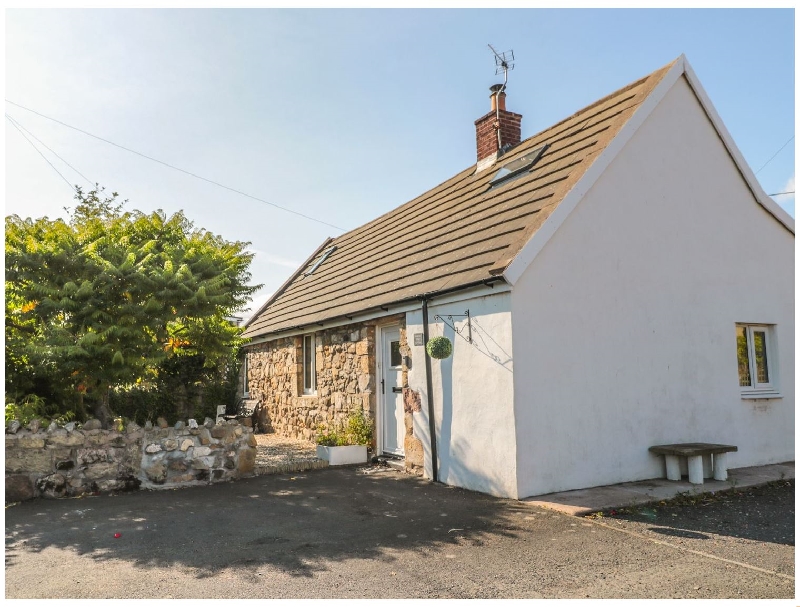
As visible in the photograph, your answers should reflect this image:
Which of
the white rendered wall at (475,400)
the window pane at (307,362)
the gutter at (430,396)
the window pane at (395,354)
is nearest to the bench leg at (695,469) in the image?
the white rendered wall at (475,400)

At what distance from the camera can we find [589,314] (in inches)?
Answer: 339

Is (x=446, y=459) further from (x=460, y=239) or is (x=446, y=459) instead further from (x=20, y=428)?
(x=20, y=428)

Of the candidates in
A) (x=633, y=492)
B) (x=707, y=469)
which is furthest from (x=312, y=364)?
(x=707, y=469)

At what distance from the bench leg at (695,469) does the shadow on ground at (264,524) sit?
286 centimetres

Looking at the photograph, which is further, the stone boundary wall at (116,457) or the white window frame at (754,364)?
the white window frame at (754,364)

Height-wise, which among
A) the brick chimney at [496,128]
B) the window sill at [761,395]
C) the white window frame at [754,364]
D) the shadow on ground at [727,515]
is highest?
the brick chimney at [496,128]

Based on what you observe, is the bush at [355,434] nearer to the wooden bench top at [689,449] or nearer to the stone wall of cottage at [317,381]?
the stone wall of cottage at [317,381]

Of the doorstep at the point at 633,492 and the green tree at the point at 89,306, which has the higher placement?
the green tree at the point at 89,306

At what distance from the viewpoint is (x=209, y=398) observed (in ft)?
60.3

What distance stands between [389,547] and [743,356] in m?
7.86

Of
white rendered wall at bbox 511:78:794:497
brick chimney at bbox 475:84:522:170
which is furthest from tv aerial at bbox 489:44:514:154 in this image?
white rendered wall at bbox 511:78:794:497

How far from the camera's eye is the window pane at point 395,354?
10.8 m

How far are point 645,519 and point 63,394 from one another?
30.9 ft

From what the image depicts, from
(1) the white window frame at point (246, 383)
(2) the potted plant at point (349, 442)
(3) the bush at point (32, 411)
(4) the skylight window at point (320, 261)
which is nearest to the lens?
(3) the bush at point (32, 411)
